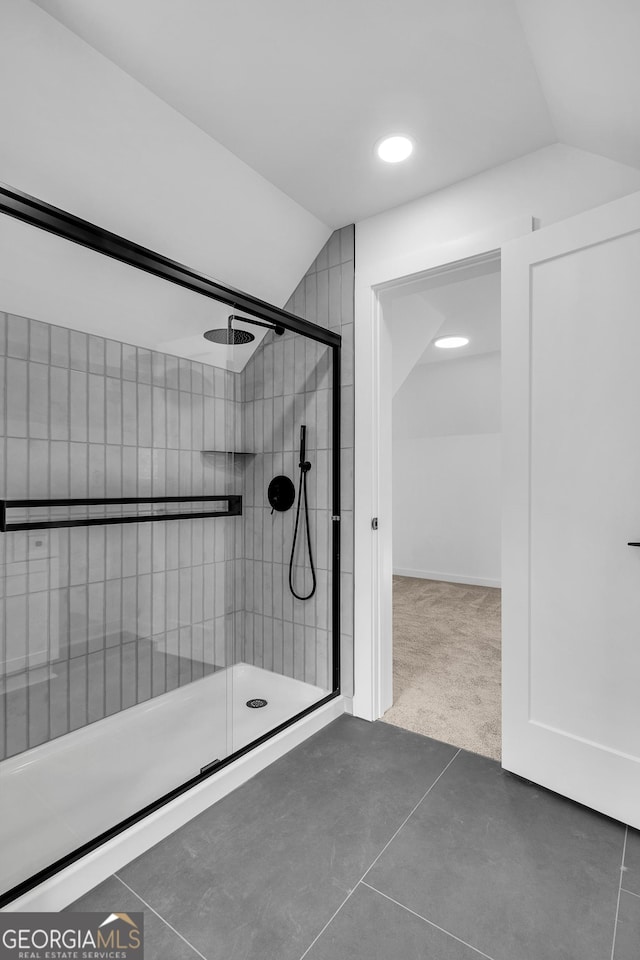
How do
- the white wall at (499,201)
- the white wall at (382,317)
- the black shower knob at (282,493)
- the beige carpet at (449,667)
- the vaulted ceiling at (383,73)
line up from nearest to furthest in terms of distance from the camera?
the vaulted ceiling at (383,73)
the white wall at (499,201)
the white wall at (382,317)
the beige carpet at (449,667)
the black shower knob at (282,493)

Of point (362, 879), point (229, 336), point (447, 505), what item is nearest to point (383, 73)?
point (229, 336)

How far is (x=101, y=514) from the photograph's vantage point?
185cm

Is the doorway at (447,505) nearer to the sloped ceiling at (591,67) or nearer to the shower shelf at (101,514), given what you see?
the sloped ceiling at (591,67)

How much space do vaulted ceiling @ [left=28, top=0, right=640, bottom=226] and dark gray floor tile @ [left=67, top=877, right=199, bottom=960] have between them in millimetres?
2456

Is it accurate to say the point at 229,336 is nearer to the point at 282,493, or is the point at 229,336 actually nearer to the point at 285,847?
the point at 282,493

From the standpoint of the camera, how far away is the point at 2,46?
4.49ft

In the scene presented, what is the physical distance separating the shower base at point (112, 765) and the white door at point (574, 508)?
112cm

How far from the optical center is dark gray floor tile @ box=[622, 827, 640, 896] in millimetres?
1416

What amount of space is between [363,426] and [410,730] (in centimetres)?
145

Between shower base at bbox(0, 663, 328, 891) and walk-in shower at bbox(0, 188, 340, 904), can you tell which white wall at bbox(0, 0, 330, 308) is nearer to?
walk-in shower at bbox(0, 188, 340, 904)

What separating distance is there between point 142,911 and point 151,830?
10.0 inches

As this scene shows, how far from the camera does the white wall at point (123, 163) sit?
145cm

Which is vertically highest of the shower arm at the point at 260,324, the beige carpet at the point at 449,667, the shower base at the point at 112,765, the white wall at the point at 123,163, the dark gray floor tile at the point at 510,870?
the white wall at the point at 123,163

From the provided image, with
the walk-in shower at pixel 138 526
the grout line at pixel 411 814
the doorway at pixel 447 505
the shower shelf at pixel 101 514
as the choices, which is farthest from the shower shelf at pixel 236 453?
the grout line at pixel 411 814
